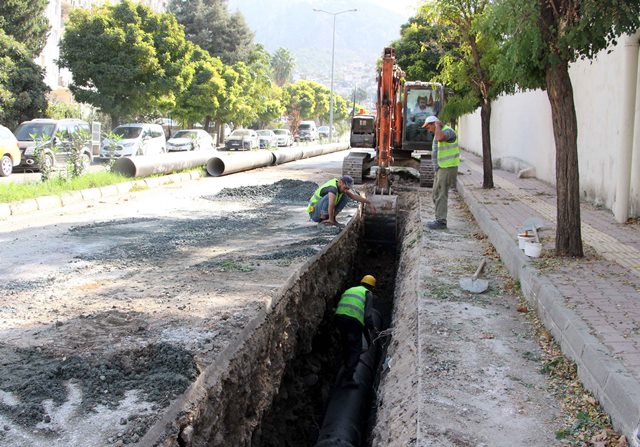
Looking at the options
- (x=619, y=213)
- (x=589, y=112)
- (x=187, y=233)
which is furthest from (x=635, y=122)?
(x=187, y=233)

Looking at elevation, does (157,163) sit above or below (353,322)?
above

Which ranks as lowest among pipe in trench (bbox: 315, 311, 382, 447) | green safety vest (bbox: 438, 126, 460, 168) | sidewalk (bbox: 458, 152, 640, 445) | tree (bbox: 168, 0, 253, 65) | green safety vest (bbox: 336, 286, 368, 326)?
pipe in trench (bbox: 315, 311, 382, 447)

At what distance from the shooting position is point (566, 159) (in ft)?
23.0

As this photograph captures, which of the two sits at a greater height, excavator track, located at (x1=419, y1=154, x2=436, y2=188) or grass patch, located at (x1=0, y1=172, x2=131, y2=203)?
excavator track, located at (x1=419, y1=154, x2=436, y2=188)

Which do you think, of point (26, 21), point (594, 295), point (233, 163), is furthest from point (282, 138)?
point (594, 295)

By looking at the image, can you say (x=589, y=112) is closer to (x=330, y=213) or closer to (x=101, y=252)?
(x=330, y=213)

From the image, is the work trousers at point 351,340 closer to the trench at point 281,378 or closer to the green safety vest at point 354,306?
the green safety vest at point 354,306

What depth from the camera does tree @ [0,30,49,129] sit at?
25.5 m

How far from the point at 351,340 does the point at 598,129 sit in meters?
7.23

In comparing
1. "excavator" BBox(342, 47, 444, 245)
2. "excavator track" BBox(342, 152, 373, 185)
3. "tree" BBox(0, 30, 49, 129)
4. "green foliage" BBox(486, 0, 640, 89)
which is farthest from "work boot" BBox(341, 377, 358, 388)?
"tree" BBox(0, 30, 49, 129)

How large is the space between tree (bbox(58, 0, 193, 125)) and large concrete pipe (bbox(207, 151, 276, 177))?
6536 mm

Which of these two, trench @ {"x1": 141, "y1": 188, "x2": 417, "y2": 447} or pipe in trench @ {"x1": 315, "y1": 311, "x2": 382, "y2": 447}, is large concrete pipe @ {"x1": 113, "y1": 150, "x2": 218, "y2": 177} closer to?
trench @ {"x1": 141, "y1": 188, "x2": 417, "y2": 447}

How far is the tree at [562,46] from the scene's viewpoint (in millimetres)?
6211

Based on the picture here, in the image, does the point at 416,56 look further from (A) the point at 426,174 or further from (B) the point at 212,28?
(B) the point at 212,28
